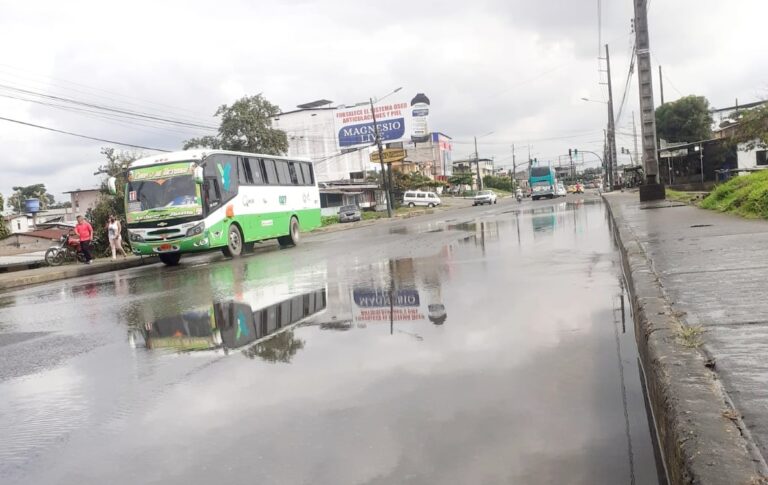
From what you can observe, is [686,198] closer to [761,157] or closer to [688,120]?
[761,157]

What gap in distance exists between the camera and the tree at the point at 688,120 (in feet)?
215

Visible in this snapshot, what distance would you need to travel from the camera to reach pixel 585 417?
3650 millimetres

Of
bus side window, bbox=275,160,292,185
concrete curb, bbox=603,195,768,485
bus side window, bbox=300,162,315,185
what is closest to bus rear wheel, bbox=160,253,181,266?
bus side window, bbox=275,160,292,185

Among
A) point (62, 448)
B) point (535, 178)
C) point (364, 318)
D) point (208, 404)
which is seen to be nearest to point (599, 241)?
point (364, 318)

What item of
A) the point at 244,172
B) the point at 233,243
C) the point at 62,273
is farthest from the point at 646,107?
the point at 62,273

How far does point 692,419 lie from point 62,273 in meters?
18.4

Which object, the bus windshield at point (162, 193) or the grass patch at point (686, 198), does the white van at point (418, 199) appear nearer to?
the grass patch at point (686, 198)

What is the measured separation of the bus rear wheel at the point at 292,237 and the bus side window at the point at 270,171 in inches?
68.3

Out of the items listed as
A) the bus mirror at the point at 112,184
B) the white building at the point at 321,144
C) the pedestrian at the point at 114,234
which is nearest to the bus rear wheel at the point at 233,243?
the bus mirror at the point at 112,184

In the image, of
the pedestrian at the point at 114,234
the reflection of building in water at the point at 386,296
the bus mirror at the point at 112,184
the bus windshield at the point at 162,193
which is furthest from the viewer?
the pedestrian at the point at 114,234

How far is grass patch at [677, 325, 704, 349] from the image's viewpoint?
377 centimetres

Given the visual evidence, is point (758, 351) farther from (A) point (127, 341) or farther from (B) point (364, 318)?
(A) point (127, 341)

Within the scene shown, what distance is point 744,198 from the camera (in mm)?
13961

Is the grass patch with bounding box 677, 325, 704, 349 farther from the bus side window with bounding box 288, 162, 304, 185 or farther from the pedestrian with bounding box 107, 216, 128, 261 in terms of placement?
the bus side window with bounding box 288, 162, 304, 185
